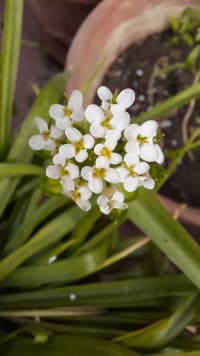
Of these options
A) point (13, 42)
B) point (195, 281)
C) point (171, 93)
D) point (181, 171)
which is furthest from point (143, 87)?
point (195, 281)

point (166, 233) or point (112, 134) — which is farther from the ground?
point (112, 134)

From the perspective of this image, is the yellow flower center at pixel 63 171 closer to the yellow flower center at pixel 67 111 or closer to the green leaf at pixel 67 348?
the yellow flower center at pixel 67 111

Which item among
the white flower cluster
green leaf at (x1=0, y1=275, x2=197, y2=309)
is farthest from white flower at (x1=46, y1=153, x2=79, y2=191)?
green leaf at (x1=0, y1=275, x2=197, y2=309)

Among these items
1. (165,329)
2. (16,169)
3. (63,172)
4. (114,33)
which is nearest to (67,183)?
(63,172)

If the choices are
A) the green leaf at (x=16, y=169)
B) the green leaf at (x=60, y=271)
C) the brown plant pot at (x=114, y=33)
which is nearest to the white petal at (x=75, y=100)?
the green leaf at (x=16, y=169)

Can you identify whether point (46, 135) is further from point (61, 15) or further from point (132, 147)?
point (61, 15)

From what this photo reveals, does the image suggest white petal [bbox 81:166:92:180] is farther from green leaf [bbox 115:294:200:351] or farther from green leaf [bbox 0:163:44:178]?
green leaf [bbox 115:294:200:351]
